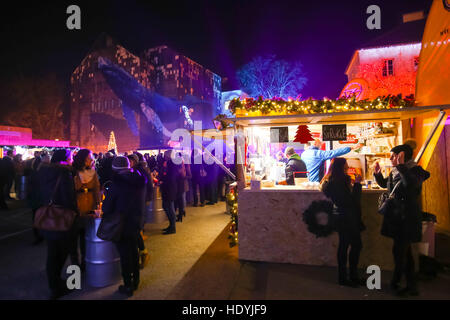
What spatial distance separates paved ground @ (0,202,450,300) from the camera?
3451 millimetres

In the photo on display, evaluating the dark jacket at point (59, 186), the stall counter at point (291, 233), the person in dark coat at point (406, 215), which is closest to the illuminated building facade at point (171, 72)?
the stall counter at point (291, 233)

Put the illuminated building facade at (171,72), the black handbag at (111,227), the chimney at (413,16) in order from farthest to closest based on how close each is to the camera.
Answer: the illuminated building facade at (171,72)
the chimney at (413,16)
the black handbag at (111,227)

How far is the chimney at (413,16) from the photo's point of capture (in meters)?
21.2

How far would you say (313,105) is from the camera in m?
4.73

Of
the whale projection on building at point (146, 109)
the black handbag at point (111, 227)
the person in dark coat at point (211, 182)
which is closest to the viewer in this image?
the black handbag at point (111, 227)

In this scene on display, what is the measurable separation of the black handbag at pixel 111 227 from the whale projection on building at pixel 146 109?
71.8 ft

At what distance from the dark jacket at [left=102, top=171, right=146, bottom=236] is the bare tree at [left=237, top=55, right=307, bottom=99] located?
2331cm

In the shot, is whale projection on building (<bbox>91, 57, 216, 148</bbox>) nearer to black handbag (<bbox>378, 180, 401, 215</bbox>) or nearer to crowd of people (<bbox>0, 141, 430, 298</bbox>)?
crowd of people (<bbox>0, 141, 430, 298</bbox>)

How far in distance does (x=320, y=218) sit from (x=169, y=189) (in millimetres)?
3590

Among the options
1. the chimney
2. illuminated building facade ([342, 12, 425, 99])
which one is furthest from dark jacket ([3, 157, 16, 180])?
the chimney

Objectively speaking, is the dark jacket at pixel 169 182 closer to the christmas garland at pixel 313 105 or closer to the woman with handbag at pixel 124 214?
the christmas garland at pixel 313 105
